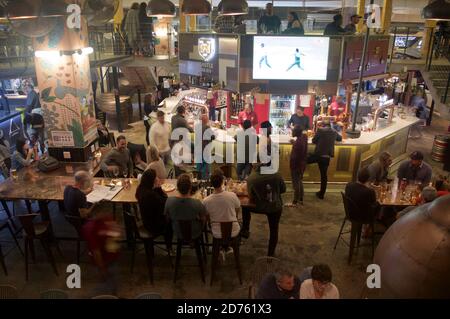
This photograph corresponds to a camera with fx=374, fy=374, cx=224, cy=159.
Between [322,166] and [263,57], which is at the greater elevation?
[263,57]

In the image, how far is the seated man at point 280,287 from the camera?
3.47m

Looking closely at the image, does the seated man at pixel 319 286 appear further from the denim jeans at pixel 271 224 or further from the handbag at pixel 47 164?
the handbag at pixel 47 164

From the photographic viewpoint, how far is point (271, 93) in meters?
7.98

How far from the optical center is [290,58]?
7559 mm

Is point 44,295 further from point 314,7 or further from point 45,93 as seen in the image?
point 314,7

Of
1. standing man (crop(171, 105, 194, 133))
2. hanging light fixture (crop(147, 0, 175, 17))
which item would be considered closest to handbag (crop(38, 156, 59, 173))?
standing man (crop(171, 105, 194, 133))

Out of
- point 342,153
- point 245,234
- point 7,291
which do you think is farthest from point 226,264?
point 342,153

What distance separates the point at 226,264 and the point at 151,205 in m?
1.52

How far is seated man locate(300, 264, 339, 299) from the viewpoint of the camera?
3.37 m

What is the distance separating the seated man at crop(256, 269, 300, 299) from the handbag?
14.7 ft

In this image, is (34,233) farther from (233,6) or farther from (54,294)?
(233,6)

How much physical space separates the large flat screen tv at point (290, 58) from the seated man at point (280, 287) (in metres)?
5.07

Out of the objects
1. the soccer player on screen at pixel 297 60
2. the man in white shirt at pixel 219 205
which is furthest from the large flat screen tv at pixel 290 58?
the man in white shirt at pixel 219 205

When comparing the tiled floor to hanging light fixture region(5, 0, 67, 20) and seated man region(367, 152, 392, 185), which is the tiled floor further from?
hanging light fixture region(5, 0, 67, 20)
